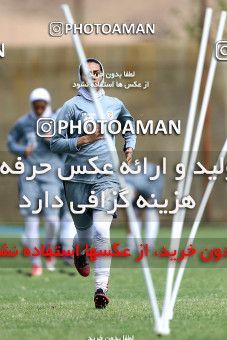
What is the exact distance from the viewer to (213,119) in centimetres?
3641

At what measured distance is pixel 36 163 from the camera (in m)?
16.7

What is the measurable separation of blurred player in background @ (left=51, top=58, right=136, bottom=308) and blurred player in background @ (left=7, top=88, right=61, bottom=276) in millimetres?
5645

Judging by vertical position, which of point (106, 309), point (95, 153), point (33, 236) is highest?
point (95, 153)

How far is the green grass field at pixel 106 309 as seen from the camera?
28.2 ft

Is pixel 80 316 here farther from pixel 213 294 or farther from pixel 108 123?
pixel 213 294

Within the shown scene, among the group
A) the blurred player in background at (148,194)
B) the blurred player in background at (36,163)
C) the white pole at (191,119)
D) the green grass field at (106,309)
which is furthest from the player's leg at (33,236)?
the white pole at (191,119)

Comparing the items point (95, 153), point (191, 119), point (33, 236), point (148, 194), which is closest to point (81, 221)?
point (95, 153)

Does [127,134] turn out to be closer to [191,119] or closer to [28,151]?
[191,119]

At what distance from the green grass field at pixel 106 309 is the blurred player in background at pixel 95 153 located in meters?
0.51

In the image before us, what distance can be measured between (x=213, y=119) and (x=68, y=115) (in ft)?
85.8

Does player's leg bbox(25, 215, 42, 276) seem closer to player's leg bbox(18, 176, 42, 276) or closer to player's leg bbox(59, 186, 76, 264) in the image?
player's leg bbox(18, 176, 42, 276)

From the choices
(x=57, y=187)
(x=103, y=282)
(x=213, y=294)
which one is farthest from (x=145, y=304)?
(x=57, y=187)

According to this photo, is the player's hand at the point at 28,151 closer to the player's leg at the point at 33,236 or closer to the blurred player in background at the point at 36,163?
the blurred player in background at the point at 36,163

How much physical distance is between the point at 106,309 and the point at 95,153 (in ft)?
4.31
